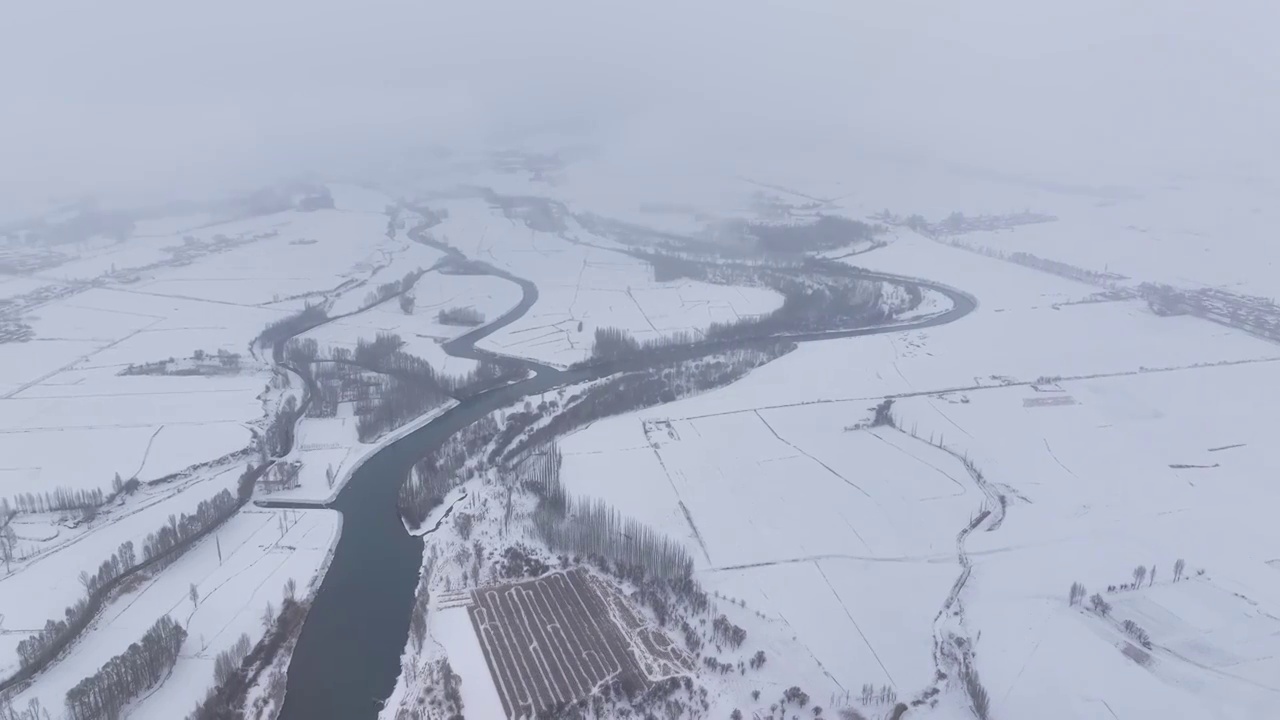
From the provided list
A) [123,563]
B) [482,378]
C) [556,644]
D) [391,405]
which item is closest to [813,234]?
[482,378]

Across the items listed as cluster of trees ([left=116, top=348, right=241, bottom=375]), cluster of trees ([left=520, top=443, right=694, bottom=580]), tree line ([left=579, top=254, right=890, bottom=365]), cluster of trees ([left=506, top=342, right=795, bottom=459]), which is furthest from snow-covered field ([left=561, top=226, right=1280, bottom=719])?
cluster of trees ([left=116, top=348, right=241, bottom=375])

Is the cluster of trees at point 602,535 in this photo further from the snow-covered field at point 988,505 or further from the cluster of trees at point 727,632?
the cluster of trees at point 727,632

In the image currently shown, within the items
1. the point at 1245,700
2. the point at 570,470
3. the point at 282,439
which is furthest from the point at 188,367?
the point at 1245,700

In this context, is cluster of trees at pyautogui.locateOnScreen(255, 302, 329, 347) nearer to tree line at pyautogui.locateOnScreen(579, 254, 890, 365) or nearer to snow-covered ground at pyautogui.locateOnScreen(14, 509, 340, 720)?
tree line at pyautogui.locateOnScreen(579, 254, 890, 365)

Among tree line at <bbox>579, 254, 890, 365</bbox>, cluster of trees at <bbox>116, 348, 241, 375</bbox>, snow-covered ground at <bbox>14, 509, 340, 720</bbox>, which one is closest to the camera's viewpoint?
snow-covered ground at <bbox>14, 509, 340, 720</bbox>

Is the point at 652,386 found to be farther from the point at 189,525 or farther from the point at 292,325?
the point at 292,325
